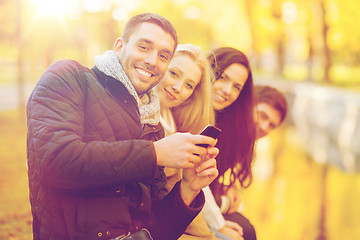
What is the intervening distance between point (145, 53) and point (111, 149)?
43 centimetres

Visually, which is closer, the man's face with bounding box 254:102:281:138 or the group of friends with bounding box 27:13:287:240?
the group of friends with bounding box 27:13:287:240

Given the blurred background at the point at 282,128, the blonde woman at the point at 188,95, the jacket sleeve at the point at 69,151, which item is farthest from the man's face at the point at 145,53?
the blurred background at the point at 282,128

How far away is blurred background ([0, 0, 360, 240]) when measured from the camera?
16.3ft

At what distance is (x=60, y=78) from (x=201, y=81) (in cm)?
84

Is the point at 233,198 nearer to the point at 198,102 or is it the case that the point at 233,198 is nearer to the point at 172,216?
the point at 198,102

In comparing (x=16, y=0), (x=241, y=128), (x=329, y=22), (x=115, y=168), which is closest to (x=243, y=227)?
(x=241, y=128)

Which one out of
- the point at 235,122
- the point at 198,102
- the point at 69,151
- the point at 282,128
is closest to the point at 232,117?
the point at 235,122

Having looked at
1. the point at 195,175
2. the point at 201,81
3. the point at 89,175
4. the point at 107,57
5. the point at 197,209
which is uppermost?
the point at 107,57

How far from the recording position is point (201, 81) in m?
2.13

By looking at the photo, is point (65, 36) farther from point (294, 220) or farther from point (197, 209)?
point (197, 209)

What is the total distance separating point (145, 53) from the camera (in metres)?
1.65

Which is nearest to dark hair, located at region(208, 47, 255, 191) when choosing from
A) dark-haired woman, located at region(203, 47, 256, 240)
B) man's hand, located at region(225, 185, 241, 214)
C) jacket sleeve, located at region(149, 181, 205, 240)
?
dark-haired woman, located at region(203, 47, 256, 240)

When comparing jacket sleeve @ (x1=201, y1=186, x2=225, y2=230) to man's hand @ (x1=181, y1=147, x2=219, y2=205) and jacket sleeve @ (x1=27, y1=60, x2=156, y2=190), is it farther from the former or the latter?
jacket sleeve @ (x1=27, y1=60, x2=156, y2=190)

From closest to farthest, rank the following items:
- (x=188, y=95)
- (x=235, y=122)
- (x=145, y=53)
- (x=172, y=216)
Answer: (x=145, y=53)
(x=172, y=216)
(x=188, y=95)
(x=235, y=122)
